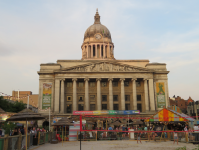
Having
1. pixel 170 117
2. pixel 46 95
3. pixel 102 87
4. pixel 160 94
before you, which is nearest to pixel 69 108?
pixel 46 95

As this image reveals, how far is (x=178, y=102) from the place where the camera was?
101m

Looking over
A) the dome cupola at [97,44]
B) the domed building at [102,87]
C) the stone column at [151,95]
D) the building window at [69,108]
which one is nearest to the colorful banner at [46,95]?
the domed building at [102,87]

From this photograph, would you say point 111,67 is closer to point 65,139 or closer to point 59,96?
point 59,96

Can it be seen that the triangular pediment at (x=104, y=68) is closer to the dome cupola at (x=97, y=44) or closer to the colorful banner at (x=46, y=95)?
the colorful banner at (x=46, y=95)

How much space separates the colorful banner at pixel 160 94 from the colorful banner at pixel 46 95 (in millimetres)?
28094

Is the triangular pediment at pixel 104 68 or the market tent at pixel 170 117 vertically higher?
the triangular pediment at pixel 104 68

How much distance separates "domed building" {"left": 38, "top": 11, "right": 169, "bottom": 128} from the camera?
191ft

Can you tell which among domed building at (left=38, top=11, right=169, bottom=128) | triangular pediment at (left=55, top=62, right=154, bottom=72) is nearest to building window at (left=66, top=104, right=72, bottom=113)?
domed building at (left=38, top=11, right=169, bottom=128)

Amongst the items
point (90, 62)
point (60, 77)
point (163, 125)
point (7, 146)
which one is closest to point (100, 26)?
point (90, 62)

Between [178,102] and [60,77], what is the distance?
206 feet

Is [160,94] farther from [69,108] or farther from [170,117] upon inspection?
[170,117]

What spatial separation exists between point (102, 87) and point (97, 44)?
25437 mm

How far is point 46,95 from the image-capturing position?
2306 inches

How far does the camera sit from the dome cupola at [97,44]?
8206 centimetres
